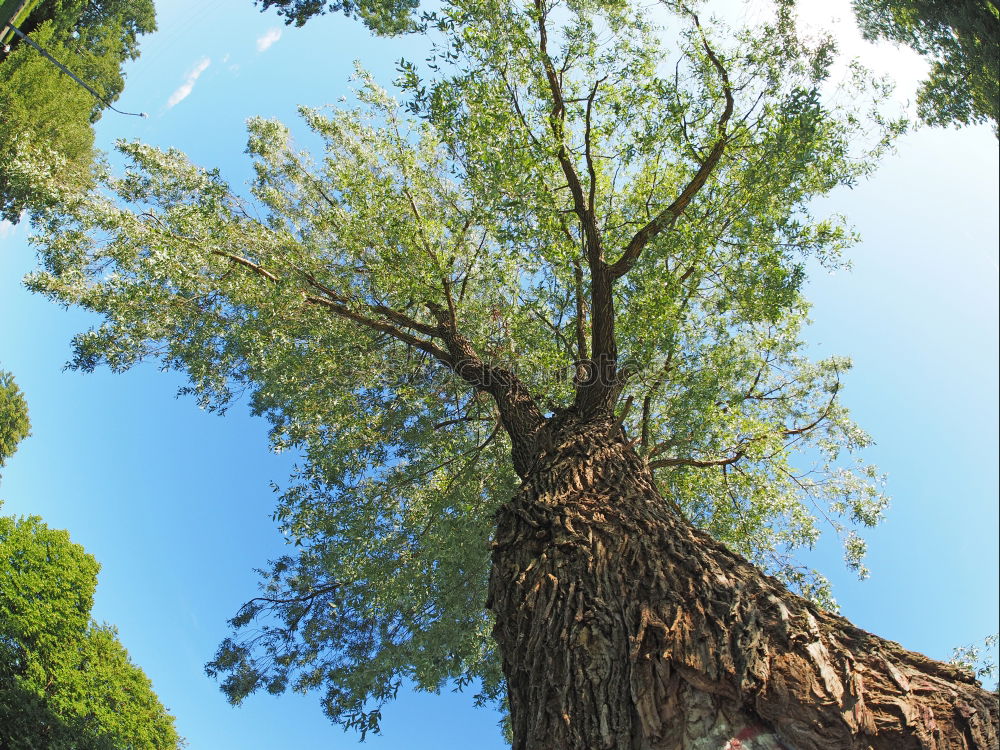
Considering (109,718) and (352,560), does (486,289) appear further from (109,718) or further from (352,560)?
(109,718)

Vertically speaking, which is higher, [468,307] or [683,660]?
[468,307]

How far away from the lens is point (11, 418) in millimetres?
17891

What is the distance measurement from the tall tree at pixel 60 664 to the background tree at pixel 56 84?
8.20 m

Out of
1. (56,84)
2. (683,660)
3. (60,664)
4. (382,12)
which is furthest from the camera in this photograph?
(56,84)

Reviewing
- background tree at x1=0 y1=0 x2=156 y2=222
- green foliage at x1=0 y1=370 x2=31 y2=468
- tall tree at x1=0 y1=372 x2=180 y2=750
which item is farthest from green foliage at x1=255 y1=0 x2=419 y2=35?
green foliage at x1=0 y1=370 x2=31 y2=468

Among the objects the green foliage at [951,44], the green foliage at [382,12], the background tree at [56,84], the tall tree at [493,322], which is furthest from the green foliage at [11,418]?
the green foliage at [951,44]

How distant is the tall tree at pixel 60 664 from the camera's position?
11203 millimetres

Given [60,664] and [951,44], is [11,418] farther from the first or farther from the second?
[951,44]

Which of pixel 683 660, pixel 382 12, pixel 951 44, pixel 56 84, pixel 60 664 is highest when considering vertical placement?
pixel 56 84

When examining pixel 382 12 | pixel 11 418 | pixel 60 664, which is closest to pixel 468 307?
pixel 382 12

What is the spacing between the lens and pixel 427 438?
8828mm

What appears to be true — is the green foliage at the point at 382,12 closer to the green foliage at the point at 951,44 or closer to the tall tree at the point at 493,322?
the tall tree at the point at 493,322

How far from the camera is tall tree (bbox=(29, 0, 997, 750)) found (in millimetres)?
6598

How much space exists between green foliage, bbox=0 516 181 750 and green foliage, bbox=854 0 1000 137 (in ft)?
52.0
